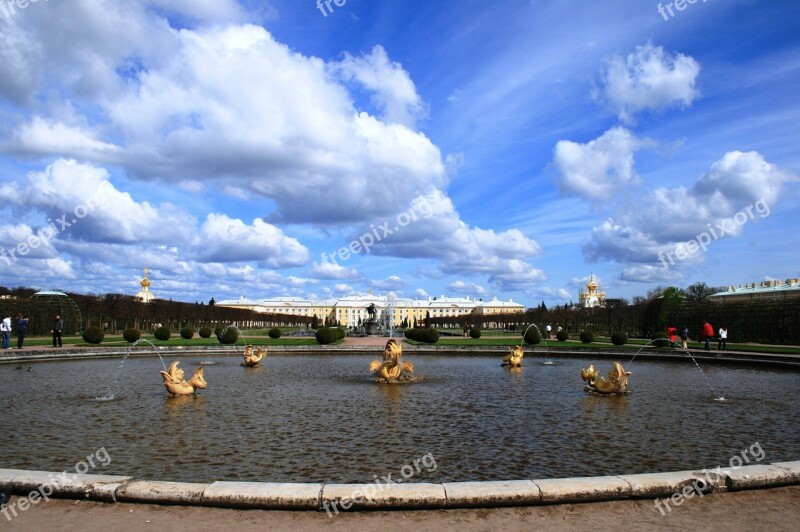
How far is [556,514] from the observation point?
15.4ft

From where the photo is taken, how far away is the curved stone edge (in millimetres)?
4734

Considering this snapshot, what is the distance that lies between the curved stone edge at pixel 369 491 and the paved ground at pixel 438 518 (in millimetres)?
69

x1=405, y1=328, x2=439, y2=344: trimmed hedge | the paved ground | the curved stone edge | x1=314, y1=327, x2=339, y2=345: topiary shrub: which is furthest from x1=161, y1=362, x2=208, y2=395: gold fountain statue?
x1=405, y1=328, x2=439, y2=344: trimmed hedge

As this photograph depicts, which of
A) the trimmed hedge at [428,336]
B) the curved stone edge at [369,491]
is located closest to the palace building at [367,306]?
the trimmed hedge at [428,336]

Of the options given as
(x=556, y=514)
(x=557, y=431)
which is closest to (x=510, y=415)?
(x=557, y=431)

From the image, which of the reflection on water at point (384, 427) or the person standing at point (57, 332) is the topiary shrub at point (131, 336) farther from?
the reflection on water at point (384, 427)

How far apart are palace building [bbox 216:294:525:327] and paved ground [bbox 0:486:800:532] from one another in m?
132

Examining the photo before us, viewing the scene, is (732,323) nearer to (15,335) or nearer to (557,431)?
(557,431)

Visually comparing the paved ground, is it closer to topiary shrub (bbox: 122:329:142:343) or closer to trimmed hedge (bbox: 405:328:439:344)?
topiary shrub (bbox: 122:329:142:343)

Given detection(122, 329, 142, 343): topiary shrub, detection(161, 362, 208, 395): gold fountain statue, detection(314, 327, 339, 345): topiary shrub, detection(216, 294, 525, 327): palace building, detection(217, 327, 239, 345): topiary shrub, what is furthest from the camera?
detection(216, 294, 525, 327): palace building

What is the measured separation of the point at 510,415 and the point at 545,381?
18.6ft

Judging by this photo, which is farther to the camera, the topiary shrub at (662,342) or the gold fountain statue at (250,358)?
the topiary shrub at (662,342)

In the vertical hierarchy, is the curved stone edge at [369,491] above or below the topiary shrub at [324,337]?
below

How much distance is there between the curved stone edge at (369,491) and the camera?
4734 mm
